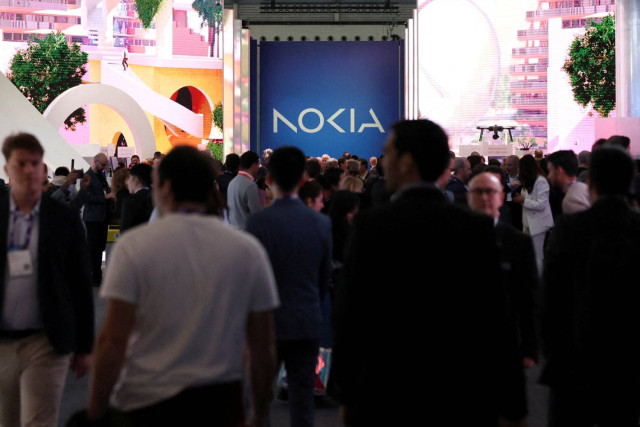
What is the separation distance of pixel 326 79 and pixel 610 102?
23.5 meters

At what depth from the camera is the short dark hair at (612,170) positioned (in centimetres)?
342

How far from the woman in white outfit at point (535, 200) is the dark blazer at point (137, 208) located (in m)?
2.94

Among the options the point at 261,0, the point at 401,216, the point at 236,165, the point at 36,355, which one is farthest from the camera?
the point at 261,0

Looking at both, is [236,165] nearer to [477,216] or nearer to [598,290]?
[598,290]

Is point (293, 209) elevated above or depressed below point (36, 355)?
above

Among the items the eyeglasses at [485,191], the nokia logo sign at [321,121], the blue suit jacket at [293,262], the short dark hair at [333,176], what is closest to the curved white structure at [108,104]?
the nokia logo sign at [321,121]

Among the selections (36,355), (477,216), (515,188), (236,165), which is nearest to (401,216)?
(477,216)

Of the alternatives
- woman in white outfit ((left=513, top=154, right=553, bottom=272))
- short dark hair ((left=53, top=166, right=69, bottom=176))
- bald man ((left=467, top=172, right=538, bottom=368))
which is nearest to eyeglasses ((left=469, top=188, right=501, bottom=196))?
bald man ((left=467, top=172, right=538, bottom=368))

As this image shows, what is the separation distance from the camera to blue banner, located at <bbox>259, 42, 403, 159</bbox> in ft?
58.0

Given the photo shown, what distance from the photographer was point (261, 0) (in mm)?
17688

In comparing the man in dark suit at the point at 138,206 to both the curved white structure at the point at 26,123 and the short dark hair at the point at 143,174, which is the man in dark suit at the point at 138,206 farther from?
the curved white structure at the point at 26,123

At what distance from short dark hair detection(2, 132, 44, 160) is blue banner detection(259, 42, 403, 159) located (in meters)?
13.9

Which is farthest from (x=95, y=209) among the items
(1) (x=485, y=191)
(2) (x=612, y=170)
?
(2) (x=612, y=170)

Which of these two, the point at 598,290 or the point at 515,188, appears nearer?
the point at 598,290
